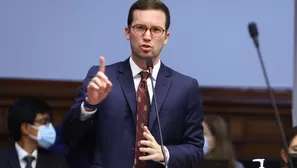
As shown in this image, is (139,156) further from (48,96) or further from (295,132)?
(48,96)

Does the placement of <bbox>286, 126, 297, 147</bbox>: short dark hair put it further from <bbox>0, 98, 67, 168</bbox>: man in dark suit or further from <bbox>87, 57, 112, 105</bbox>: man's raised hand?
<bbox>0, 98, 67, 168</bbox>: man in dark suit

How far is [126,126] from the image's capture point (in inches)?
107

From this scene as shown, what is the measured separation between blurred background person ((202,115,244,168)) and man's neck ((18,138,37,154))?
47.3 inches

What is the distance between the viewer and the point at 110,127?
2.72 meters

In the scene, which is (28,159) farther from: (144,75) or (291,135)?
(144,75)

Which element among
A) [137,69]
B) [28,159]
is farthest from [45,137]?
[137,69]

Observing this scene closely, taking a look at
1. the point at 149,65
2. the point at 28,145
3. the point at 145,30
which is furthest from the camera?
the point at 28,145

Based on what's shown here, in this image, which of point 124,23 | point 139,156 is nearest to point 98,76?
point 139,156

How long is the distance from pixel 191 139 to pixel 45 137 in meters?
2.16

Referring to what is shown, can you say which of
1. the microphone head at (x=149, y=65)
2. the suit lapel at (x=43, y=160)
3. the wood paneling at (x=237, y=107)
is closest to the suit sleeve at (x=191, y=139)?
the microphone head at (x=149, y=65)

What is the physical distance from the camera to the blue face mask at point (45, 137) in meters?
4.80

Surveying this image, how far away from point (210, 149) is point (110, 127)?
50.9 inches

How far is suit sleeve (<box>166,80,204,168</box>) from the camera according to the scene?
2.73 meters

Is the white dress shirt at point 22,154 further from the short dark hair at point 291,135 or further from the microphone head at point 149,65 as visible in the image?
the microphone head at point 149,65
